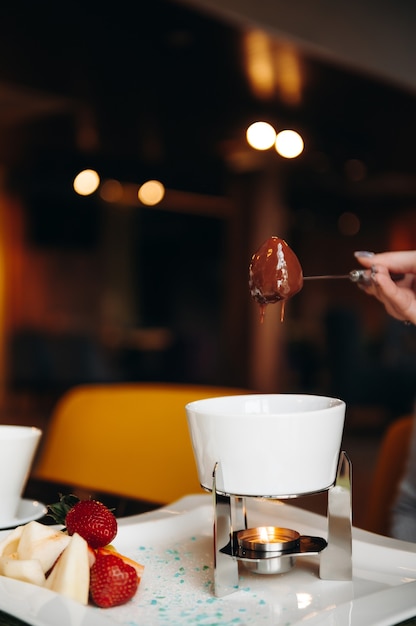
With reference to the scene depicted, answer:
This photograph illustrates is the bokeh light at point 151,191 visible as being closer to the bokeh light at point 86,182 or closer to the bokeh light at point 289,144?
the bokeh light at point 86,182

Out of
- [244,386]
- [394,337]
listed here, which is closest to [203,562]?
[394,337]

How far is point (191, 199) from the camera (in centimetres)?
1011

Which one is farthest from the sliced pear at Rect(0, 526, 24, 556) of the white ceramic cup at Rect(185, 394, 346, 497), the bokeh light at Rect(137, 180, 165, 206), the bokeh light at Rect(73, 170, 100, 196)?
the bokeh light at Rect(137, 180, 165, 206)

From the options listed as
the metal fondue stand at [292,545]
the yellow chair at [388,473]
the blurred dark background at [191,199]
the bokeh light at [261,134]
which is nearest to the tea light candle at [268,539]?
the metal fondue stand at [292,545]

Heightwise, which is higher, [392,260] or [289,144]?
[289,144]

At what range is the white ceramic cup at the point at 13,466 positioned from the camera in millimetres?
1095

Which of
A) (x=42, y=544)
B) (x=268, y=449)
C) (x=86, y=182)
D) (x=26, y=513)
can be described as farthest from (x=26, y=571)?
(x=86, y=182)

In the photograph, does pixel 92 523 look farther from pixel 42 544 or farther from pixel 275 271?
pixel 275 271

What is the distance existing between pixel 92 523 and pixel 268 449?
0.21 m

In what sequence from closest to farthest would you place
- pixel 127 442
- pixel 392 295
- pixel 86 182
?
1. pixel 392 295
2. pixel 127 442
3. pixel 86 182

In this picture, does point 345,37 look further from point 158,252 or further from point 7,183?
point 158,252

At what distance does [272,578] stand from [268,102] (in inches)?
210

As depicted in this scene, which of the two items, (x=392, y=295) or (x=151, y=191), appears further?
(x=151, y=191)

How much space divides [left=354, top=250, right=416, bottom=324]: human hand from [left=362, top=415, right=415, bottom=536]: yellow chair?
696 millimetres
